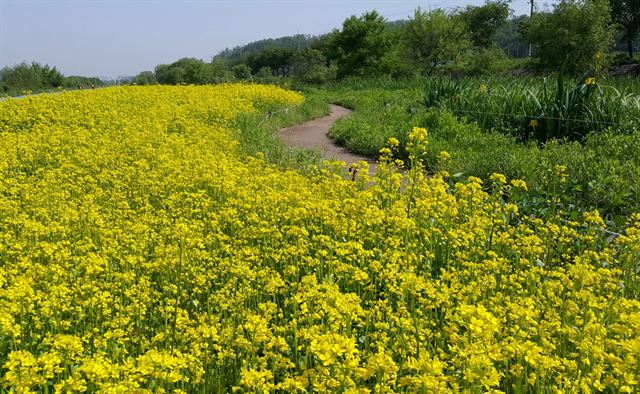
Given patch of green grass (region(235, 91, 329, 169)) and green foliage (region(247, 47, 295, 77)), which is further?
green foliage (region(247, 47, 295, 77))

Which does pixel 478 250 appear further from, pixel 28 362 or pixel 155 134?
pixel 155 134

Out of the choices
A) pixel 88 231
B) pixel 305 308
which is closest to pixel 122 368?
pixel 305 308

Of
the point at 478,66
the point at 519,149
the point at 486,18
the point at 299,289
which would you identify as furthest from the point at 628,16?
the point at 299,289

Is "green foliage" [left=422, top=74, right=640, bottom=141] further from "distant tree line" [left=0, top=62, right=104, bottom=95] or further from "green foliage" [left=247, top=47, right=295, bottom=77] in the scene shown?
"green foliage" [left=247, top=47, right=295, bottom=77]

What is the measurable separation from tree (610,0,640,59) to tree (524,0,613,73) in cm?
1430

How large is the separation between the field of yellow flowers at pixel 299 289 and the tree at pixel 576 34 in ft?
84.6

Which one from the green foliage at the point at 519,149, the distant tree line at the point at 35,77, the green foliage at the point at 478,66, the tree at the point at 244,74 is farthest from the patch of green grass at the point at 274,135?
the distant tree line at the point at 35,77

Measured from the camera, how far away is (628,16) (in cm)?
4191

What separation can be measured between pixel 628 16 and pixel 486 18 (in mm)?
14307

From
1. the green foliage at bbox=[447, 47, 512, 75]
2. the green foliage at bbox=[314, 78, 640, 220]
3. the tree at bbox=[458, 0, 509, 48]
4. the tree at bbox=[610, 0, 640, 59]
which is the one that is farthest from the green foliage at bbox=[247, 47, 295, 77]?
the green foliage at bbox=[314, 78, 640, 220]

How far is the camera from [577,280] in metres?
2.98

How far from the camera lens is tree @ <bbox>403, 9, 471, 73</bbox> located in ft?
104

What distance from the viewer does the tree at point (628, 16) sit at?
134ft

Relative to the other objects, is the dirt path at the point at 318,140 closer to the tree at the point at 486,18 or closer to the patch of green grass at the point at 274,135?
the patch of green grass at the point at 274,135
